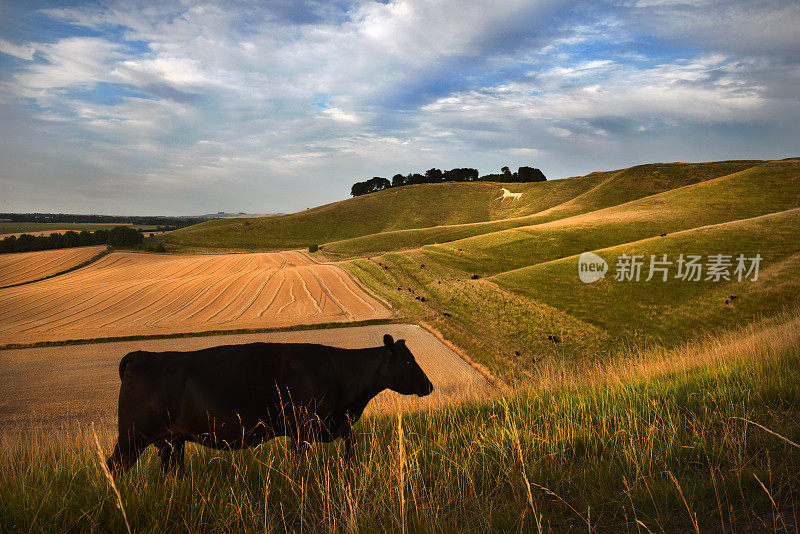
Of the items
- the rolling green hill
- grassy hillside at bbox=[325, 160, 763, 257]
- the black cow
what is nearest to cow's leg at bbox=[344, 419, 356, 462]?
the black cow

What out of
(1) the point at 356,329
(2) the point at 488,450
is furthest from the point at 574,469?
(1) the point at 356,329

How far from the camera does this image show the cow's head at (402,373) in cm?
620

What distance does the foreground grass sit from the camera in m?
3.62

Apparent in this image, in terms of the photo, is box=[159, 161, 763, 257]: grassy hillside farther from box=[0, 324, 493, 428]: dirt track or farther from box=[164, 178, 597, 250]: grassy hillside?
box=[0, 324, 493, 428]: dirt track

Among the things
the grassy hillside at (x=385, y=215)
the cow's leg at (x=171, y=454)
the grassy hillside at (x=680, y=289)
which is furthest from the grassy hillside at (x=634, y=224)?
the grassy hillside at (x=385, y=215)

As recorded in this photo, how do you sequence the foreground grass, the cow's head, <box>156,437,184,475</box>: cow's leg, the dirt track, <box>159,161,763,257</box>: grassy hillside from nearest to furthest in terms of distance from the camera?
the foreground grass → <box>156,437,184,475</box>: cow's leg → the cow's head → the dirt track → <box>159,161,763,257</box>: grassy hillside

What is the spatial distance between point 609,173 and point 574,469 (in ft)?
595

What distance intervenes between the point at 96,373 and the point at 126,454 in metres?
23.5

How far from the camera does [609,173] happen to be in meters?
160

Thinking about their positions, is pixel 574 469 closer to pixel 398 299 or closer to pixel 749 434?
pixel 749 434

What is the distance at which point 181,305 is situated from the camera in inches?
1667

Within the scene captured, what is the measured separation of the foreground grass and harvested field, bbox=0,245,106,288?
275 feet

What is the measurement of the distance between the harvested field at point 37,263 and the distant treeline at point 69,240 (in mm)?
5697

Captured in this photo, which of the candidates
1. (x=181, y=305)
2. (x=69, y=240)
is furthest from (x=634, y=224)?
(x=69, y=240)
